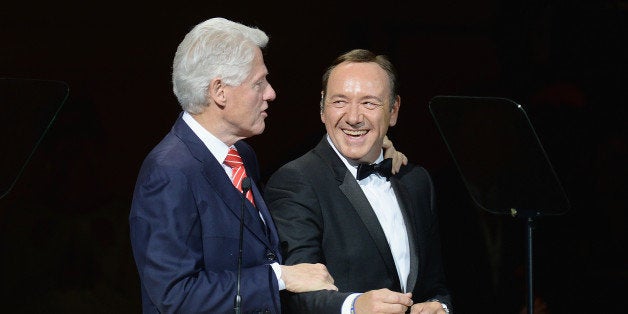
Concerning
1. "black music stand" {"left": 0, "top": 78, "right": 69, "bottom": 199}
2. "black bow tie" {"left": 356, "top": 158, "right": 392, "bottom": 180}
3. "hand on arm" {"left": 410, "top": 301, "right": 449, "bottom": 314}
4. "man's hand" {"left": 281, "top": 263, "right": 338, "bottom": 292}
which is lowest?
"hand on arm" {"left": 410, "top": 301, "right": 449, "bottom": 314}

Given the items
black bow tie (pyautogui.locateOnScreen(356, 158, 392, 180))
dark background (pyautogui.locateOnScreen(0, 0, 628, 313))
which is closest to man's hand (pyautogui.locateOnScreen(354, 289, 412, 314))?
black bow tie (pyautogui.locateOnScreen(356, 158, 392, 180))

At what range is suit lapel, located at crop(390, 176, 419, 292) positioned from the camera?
8.72ft

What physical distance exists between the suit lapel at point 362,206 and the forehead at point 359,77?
0.22 m

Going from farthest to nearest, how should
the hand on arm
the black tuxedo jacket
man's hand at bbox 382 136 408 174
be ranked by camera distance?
man's hand at bbox 382 136 408 174 < the hand on arm < the black tuxedo jacket

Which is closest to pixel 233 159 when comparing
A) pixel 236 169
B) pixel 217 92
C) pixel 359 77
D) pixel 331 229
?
pixel 236 169

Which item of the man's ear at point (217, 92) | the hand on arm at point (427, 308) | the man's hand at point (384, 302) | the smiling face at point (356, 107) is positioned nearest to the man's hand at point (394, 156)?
the smiling face at point (356, 107)

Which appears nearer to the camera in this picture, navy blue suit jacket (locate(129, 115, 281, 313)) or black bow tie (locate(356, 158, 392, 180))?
navy blue suit jacket (locate(129, 115, 281, 313))

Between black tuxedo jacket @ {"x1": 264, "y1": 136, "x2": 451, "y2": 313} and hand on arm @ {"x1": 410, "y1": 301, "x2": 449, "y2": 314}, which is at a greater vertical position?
black tuxedo jacket @ {"x1": 264, "y1": 136, "x2": 451, "y2": 313}

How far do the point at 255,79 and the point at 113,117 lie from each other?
1.35m

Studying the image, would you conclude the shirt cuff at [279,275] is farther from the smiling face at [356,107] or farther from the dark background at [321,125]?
the dark background at [321,125]

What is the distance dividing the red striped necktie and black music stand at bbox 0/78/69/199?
520 mm

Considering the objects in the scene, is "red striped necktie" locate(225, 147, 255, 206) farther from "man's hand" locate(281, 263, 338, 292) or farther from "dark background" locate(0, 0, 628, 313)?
"dark background" locate(0, 0, 628, 313)

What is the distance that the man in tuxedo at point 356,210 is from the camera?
99.6 inches

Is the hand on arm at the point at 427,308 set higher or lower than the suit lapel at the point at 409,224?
lower
